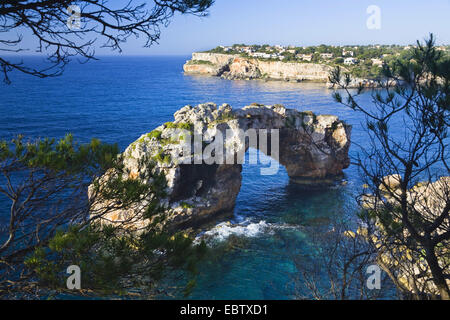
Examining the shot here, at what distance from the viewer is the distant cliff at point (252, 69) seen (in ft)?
271

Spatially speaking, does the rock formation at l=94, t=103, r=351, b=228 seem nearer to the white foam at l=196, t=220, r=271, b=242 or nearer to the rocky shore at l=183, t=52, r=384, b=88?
the white foam at l=196, t=220, r=271, b=242

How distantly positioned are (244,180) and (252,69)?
7117cm

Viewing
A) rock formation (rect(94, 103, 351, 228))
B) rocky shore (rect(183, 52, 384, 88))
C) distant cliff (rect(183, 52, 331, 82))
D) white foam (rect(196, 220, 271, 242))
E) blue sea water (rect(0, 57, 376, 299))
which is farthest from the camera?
distant cliff (rect(183, 52, 331, 82))

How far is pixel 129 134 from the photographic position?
3559 cm

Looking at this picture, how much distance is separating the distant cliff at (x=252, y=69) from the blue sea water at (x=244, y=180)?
14922 millimetres

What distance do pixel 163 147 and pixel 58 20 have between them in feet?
44.8

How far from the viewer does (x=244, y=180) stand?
27734 mm

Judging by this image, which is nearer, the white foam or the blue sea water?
the blue sea water

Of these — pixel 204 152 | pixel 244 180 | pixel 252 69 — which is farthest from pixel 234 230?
pixel 252 69

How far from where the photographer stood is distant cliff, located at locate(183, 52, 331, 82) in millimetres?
82750

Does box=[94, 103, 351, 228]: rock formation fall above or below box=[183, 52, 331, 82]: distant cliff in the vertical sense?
below

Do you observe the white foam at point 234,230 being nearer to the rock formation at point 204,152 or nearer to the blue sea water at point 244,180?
the blue sea water at point 244,180

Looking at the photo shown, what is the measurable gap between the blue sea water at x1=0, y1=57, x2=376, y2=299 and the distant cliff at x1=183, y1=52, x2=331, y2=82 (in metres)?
14.9

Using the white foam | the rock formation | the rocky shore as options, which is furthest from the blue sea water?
the rocky shore
